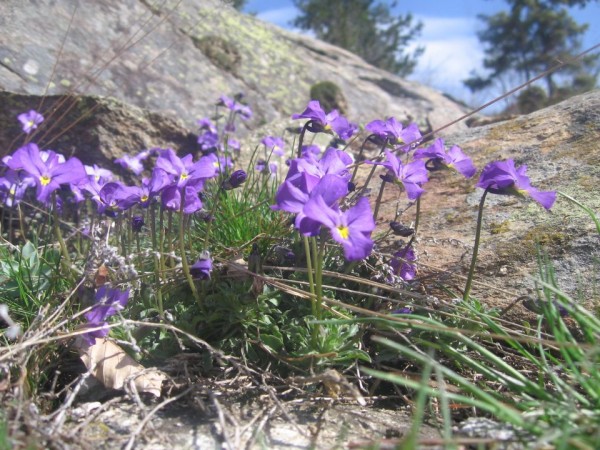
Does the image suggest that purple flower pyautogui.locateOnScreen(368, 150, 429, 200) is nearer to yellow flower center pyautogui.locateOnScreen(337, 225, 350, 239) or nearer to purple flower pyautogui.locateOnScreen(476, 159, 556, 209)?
purple flower pyautogui.locateOnScreen(476, 159, 556, 209)

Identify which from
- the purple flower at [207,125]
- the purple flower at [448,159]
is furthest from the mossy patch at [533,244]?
the purple flower at [207,125]

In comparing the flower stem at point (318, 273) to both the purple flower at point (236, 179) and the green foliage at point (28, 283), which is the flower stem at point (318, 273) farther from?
the green foliage at point (28, 283)

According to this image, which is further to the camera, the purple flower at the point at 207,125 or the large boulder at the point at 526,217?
the purple flower at the point at 207,125

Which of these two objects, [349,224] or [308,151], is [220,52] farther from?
[349,224]

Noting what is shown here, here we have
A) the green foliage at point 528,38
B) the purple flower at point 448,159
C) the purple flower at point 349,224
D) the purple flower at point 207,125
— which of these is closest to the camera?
the purple flower at point 349,224

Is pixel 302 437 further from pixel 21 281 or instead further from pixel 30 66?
pixel 30 66

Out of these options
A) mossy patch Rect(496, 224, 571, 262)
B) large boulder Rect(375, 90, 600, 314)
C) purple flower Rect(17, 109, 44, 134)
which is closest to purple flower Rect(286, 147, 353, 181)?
large boulder Rect(375, 90, 600, 314)

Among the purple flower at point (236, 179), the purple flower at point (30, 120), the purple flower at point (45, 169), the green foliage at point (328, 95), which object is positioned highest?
the green foliage at point (328, 95)
